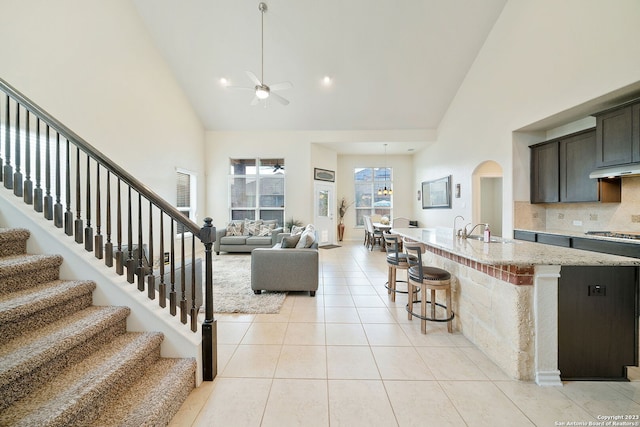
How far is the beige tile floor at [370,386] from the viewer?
1522 mm

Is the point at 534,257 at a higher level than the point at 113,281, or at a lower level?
higher

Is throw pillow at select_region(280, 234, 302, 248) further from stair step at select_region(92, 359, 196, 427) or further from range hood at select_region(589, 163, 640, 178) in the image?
range hood at select_region(589, 163, 640, 178)

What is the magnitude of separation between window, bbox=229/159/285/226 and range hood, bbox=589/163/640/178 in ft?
20.6

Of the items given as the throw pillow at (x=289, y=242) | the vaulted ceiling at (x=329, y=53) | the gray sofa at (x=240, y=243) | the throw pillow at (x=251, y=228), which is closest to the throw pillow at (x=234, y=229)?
A: the throw pillow at (x=251, y=228)

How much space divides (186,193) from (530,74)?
7.45 metres

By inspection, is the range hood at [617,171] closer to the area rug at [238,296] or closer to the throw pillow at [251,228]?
the area rug at [238,296]

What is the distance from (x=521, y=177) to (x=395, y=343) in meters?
3.84

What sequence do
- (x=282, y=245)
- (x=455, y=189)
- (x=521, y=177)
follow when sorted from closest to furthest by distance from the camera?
(x=282, y=245)
(x=521, y=177)
(x=455, y=189)

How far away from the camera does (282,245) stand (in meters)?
3.80

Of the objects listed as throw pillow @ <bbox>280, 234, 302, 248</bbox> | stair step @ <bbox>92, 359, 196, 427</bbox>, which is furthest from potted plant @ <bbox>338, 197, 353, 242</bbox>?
stair step @ <bbox>92, 359, 196, 427</bbox>

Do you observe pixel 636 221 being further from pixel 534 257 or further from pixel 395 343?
pixel 395 343

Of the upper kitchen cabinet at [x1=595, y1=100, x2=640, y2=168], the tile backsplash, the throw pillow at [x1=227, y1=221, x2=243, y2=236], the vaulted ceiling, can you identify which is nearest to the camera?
the upper kitchen cabinet at [x1=595, y1=100, x2=640, y2=168]

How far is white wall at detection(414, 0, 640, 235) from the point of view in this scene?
2.76 metres

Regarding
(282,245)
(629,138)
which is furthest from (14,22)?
(629,138)
